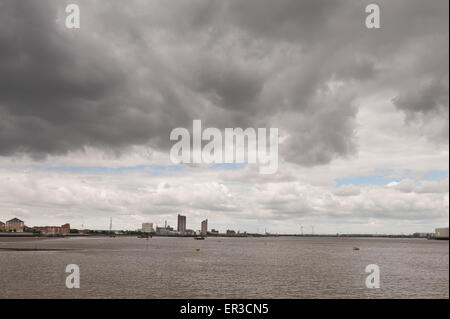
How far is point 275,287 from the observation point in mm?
61906

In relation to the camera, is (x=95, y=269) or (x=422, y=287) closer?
(x=422, y=287)

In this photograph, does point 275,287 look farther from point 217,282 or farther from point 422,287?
point 422,287
